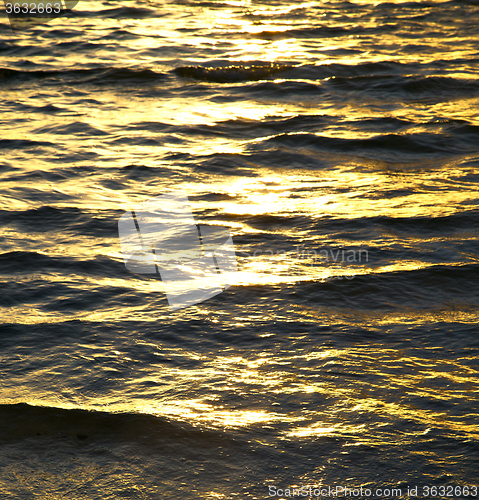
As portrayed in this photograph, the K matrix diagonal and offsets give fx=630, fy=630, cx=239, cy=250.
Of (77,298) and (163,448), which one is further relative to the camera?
(77,298)

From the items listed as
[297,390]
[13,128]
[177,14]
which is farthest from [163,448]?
[177,14]

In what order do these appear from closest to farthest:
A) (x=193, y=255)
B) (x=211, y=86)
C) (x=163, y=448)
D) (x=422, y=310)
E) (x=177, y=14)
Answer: (x=163, y=448)
(x=422, y=310)
(x=193, y=255)
(x=211, y=86)
(x=177, y=14)

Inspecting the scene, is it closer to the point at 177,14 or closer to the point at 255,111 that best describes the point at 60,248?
the point at 255,111

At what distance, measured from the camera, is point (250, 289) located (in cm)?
416

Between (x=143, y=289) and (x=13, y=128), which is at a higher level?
(x=13, y=128)

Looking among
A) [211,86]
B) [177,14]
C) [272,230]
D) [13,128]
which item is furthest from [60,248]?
[177,14]

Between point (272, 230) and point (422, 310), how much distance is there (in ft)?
4.85

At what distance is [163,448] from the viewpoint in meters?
2.86

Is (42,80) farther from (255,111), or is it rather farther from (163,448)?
(163,448)

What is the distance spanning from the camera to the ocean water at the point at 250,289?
9.12 feet

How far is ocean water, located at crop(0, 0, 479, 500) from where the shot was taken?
2.78 metres

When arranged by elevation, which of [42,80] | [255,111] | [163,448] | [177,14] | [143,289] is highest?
[177,14]

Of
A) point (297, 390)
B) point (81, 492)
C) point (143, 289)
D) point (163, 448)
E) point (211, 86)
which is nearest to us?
point (81, 492)

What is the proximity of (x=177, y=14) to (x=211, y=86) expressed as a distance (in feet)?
16.6
